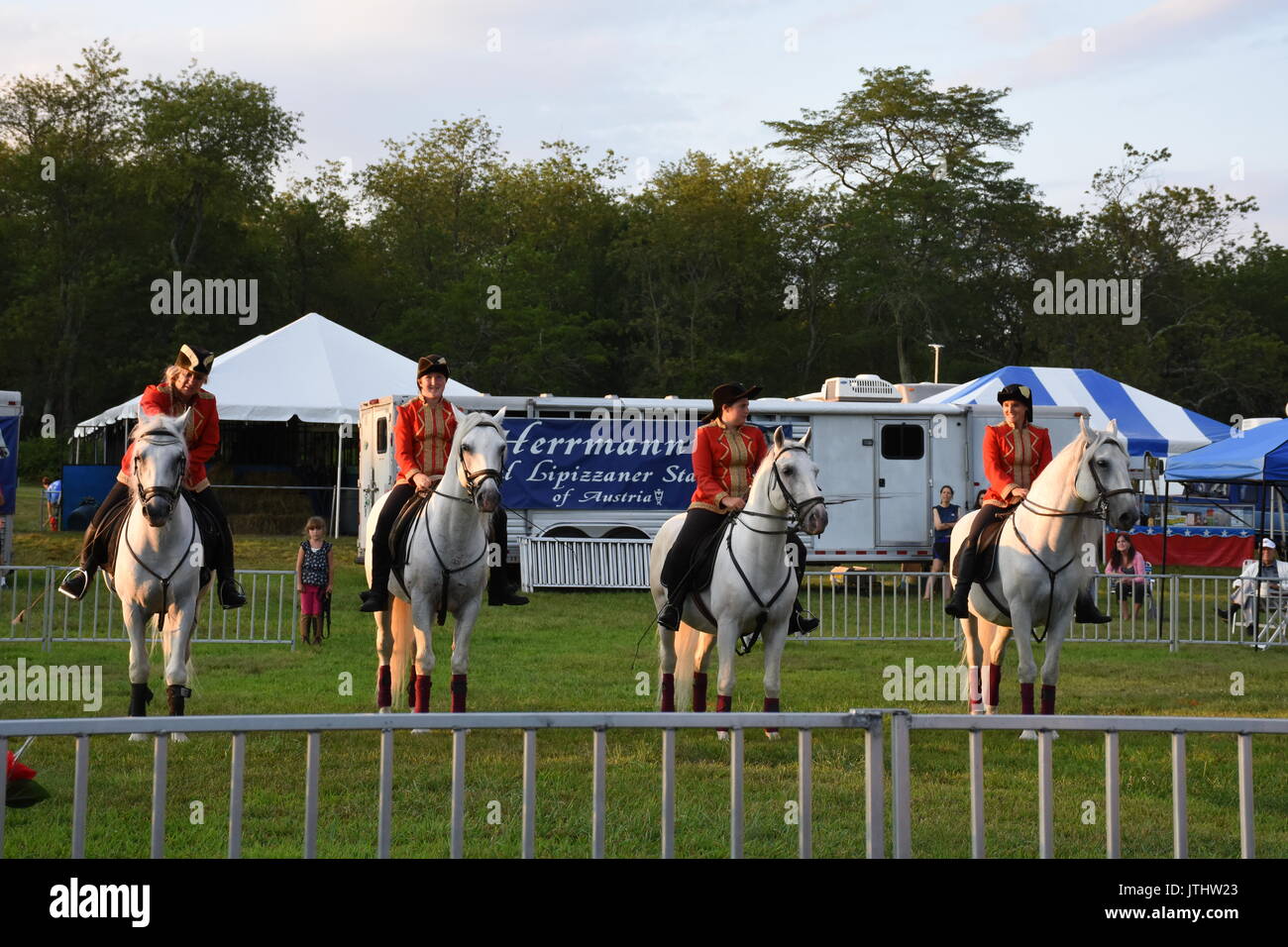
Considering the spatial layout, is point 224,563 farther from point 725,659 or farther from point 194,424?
point 725,659

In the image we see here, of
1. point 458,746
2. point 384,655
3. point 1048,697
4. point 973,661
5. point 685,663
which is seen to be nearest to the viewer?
point 458,746

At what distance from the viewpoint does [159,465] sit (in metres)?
9.53

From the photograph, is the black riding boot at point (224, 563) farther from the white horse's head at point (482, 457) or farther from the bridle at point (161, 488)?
the white horse's head at point (482, 457)

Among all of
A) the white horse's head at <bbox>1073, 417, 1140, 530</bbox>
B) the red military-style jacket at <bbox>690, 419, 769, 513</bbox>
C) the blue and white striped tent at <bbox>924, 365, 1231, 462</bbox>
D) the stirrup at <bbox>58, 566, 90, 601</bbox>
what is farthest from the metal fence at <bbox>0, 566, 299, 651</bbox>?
the blue and white striped tent at <bbox>924, 365, 1231, 462</bbox>

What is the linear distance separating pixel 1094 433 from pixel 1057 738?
235 cm

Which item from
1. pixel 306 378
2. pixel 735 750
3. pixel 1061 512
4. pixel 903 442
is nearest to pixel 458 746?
pixel 735 750

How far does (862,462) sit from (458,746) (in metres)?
21.5

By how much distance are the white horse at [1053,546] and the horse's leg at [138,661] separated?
632 cm

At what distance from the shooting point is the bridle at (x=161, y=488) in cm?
950

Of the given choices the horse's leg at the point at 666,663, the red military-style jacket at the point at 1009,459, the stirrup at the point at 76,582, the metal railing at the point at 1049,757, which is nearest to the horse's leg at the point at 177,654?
the stirrup at the point at 76,582

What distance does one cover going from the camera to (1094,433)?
36.0ft
